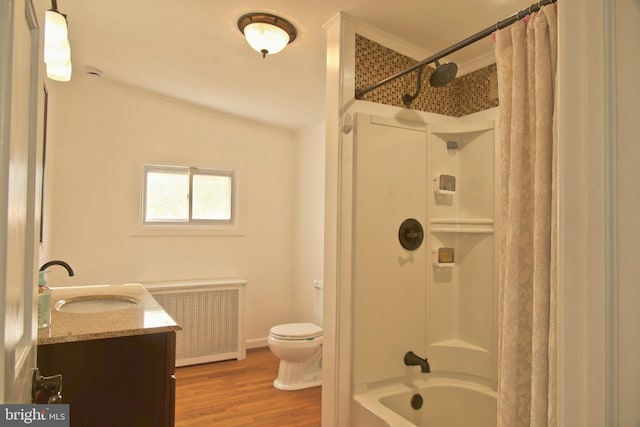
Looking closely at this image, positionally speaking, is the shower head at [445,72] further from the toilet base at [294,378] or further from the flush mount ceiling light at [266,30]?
the toilet base at [294,378]

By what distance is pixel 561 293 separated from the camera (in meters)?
0.60

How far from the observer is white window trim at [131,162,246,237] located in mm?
3564

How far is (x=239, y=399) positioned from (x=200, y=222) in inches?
69.4

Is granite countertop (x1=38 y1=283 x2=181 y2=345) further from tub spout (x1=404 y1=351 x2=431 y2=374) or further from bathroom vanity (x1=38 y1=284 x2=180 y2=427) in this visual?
tub spout (x1=404 y1=351 x2=431 y2=374)

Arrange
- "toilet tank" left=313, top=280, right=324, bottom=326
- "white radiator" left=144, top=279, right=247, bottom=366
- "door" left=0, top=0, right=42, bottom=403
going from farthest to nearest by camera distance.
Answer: "toilet tank" left=313, top=280, right=324, bottom=326 < "white radiator" left=144, top=279, right=247, bottom=366 < "door" left=0, top=0, right=42, bottom=403

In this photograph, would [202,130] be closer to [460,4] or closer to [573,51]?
[460,4]

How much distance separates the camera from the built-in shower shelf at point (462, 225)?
2.23 m

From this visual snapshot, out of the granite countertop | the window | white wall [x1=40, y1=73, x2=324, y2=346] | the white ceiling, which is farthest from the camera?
the window

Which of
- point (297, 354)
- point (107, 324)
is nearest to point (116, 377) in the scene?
point (107, 324)

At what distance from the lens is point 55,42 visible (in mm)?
1396

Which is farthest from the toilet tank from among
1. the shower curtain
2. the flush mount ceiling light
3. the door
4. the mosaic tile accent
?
the door

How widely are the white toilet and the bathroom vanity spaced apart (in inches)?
57.3

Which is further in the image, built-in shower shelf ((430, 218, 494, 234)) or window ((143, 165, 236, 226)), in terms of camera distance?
window ((143, 165, 236, 226))

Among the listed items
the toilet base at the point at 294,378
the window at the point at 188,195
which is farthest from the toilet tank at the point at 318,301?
the window at the point at 188,195
